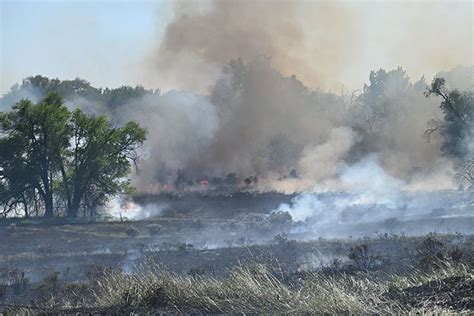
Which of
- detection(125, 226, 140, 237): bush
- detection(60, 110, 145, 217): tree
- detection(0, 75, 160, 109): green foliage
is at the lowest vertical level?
detection(125, 226, 140, 237): bush

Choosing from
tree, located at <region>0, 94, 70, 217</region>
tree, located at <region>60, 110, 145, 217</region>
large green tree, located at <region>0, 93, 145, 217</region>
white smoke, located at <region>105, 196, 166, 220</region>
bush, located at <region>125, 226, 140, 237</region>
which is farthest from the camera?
white smoke, located at <region>105, 196, 166, 220</region>

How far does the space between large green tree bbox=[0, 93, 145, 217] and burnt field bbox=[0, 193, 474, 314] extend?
4.47 meters

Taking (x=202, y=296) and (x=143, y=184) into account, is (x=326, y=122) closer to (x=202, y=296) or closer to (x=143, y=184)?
(x=143, y=184)

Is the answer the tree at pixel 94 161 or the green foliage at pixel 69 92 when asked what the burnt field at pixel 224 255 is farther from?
the green foliage at pixel 69 92

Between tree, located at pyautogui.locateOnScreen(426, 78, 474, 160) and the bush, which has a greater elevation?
tree, located at pyautogui.locateOnScreen(426, 78, 474, 160)

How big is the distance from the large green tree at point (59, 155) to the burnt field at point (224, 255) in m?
4.47

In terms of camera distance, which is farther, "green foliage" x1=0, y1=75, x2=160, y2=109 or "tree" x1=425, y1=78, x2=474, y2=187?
"green foliage" x1=0, y1=75, x2=160, y2=109

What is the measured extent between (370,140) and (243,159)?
47.7 feet

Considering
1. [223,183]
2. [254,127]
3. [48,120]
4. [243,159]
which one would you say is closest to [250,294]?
[48,120]

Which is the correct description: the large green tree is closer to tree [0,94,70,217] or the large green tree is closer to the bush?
tree [0,94,70,217]

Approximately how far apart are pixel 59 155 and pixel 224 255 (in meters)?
29.2

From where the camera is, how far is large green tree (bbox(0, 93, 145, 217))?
183 ft

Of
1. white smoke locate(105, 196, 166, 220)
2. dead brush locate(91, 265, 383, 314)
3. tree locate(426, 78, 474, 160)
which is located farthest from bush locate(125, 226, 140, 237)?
dead brush locate(91, 265, 383, 314)

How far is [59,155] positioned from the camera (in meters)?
57.1
